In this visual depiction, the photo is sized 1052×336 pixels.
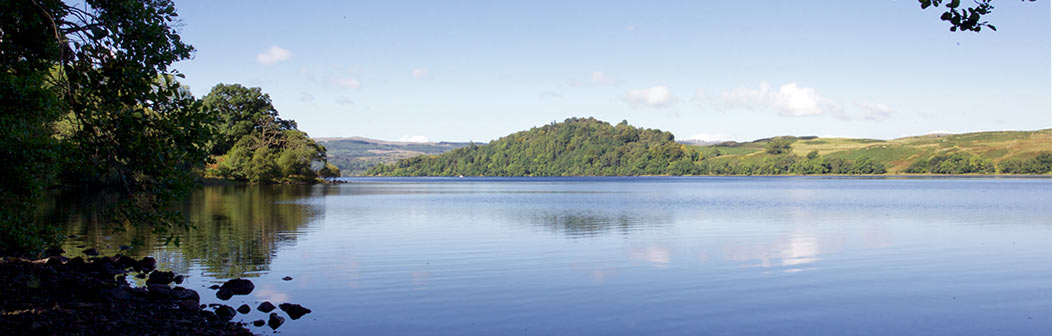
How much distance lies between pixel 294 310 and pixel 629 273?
8.93 m

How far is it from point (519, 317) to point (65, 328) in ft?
23.7

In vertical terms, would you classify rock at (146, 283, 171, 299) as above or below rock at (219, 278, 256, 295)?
above

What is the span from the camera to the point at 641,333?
40.6 ft

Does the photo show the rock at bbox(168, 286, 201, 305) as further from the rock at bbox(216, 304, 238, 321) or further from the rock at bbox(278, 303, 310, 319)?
the rock at bbox(278, 303, 310, 319)

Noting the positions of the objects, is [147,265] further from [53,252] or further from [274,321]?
[274,321]

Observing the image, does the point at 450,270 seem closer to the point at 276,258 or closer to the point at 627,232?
the point at 276,258

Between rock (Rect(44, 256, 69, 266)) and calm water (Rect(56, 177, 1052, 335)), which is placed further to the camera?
rock (Rect(44, 256, 69, 266))

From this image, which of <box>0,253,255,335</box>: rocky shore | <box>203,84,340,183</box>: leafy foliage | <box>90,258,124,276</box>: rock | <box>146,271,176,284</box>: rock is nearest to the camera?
<box>0,253,255,335</box>: rocky shore

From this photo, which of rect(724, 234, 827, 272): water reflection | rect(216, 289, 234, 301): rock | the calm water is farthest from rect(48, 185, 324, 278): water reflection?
rect(724, 234, 827, 272): water reflection

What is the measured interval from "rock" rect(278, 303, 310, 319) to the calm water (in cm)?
43

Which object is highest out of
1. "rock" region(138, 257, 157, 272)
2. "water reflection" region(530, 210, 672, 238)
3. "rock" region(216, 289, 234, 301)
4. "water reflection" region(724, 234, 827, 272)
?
"rock" region(138, 257, 157, 272)

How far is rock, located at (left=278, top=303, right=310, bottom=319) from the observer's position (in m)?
13.4

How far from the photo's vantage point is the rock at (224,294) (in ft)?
48.5

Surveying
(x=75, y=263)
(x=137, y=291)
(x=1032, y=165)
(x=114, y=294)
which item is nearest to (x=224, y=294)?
(x=137, y=291)
